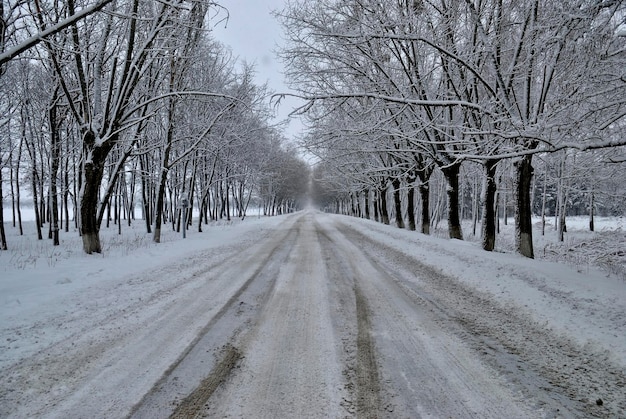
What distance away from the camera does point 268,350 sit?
3.46 metres

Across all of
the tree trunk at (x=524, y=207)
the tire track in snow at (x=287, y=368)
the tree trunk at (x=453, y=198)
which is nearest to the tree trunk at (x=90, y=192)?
the tire track in snow at (x=287, y=368)

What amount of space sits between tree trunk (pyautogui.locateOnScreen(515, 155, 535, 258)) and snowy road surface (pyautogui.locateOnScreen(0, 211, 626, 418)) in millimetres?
5949

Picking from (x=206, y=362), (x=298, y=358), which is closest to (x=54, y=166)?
(x=206, y=362)

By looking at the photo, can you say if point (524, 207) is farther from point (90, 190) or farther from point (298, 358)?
point (90, 190)

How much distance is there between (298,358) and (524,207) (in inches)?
388

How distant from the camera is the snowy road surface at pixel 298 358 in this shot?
2.55 metres

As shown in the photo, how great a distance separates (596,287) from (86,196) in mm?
12497

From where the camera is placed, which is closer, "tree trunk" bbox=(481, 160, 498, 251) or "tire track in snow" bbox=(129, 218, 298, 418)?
"tire track in snow" bbox=(129, 218, 298, 418)

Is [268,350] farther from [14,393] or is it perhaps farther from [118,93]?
[118,93]

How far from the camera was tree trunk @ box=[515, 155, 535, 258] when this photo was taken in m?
10.1

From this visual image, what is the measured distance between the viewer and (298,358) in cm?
327

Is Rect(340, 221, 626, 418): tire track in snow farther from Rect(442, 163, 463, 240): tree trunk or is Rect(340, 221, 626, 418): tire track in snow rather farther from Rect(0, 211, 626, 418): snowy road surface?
Rect(442, 163, 463, 240): tree trunk

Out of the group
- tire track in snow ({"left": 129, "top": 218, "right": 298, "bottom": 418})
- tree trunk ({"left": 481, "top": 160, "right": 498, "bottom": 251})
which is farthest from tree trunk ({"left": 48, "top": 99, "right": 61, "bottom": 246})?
tree trunk ({"left": 481, "top": 160, "right": 498, "bottom": 251})

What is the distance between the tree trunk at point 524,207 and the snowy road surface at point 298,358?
595cm
